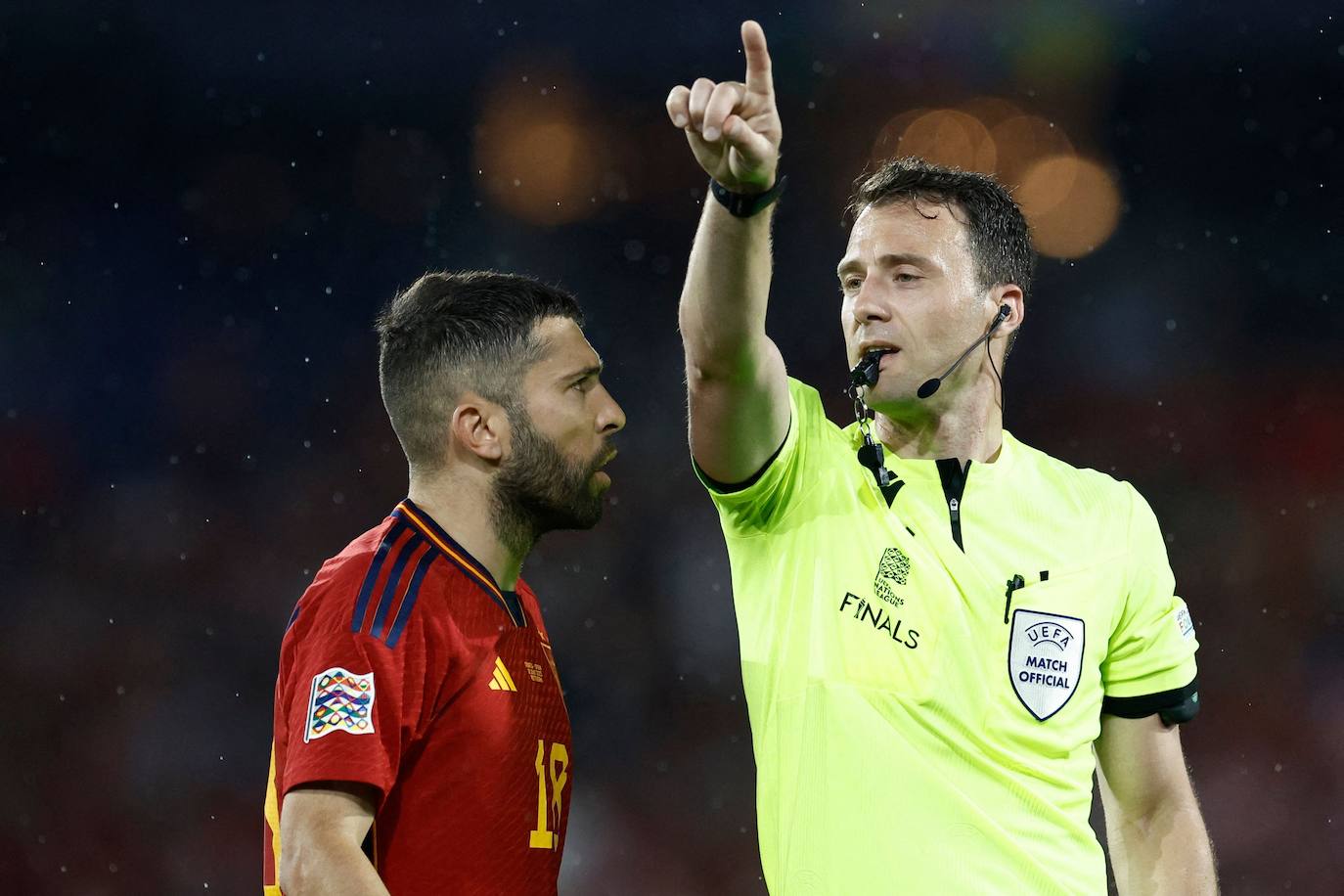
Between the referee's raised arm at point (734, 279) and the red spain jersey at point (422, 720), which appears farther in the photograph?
the red spain jersey at point (422, 720)

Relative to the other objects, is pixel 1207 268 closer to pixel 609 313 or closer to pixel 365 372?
pixel 609 313

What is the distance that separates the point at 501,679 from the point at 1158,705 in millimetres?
1273

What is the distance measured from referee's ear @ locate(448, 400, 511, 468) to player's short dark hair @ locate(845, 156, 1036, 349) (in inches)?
34.9

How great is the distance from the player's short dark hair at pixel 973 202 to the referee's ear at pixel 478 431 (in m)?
0.89

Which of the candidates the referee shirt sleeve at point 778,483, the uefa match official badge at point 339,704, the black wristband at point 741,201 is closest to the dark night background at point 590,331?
the referee shirt sleeve at point 778,483

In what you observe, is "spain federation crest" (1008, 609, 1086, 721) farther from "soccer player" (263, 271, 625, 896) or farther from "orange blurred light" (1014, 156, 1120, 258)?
"orange blurred light" (1014, 156, 1120, 258)

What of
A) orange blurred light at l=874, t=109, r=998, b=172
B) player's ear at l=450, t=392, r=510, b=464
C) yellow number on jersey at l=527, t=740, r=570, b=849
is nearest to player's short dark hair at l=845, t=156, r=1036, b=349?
player's ear at l=450, t=392, r=510, b=464

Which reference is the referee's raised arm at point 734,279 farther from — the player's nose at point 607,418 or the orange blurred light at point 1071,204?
the orange blurred light at point 1071,204

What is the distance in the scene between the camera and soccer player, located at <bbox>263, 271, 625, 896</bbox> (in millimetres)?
2201

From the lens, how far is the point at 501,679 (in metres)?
2.47

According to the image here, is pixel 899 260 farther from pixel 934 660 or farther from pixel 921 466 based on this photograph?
pixel 934 660

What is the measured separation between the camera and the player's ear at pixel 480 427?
8.70 ft

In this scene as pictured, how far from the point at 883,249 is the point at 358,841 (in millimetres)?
1493

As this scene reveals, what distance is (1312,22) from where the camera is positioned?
7598mm
